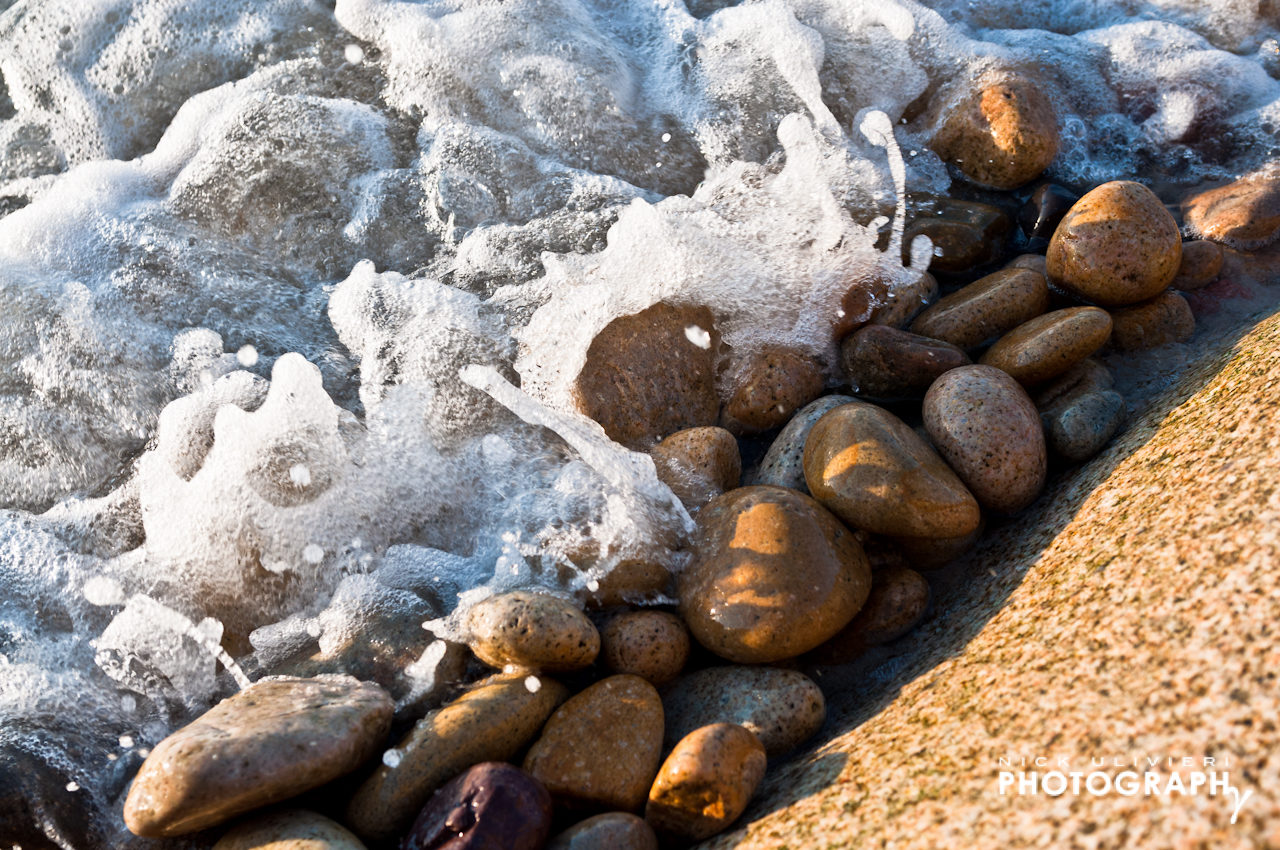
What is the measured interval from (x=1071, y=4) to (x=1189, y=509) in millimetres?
3822

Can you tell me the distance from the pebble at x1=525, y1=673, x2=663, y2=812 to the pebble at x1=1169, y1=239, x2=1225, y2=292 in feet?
7.93

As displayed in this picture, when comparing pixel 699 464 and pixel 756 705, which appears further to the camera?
pixel 699 464

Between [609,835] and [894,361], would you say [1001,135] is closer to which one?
[894,361]

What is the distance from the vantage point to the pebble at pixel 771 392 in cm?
291

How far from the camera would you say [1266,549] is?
1.69 metres

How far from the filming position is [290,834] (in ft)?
6.01

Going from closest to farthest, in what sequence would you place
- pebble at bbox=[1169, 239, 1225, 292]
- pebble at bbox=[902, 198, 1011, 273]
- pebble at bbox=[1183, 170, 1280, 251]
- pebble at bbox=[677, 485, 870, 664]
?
pebble at bbox=[677, 485, 870, 664] < pebble at bbox=[1169, 239, 1225, 292] < pebble at bbox=[1183, 170, 1280, 251] < pebble at bbox=[902, 198, 1011, 273]

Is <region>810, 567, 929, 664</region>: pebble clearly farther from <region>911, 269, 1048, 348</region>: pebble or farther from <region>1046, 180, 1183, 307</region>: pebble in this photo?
<region>1046, 180, 1183, 307</region>: pebble

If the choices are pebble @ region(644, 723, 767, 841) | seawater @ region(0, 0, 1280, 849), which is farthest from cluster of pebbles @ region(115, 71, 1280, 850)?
seawater @ region(0, 0, 1280, 849)

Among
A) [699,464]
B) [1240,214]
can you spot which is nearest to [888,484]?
[699,464]

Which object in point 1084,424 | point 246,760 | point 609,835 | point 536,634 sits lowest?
point 1084,424

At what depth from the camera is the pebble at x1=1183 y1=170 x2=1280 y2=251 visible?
10.4 feet

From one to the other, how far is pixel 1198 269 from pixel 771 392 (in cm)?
161

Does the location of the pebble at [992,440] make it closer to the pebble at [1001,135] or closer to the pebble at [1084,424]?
the pebble at [1084,424]
